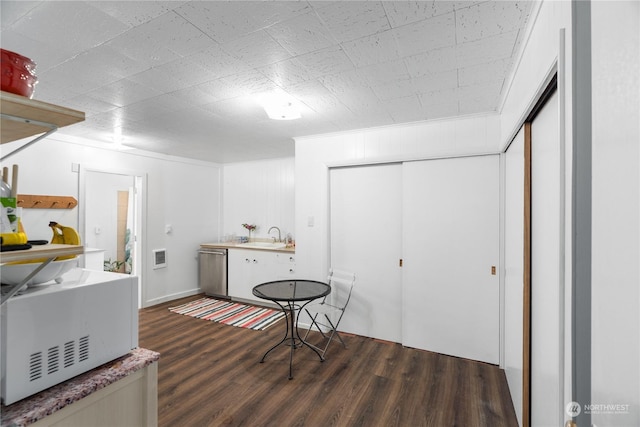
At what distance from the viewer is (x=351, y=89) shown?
7.58 feet

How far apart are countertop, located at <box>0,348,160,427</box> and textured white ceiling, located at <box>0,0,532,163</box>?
1576 millimetres

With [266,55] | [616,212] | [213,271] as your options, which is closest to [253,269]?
[213,271]

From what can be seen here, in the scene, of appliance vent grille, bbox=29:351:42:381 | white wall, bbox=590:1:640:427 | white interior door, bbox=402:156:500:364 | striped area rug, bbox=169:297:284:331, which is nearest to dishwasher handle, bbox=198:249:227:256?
striped area rug, bbox=169:297:284:331

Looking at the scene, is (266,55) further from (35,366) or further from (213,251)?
(213,251)

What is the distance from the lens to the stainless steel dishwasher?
196 inches

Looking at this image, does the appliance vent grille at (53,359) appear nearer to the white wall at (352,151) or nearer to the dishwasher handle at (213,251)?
the white wall at (352,151)


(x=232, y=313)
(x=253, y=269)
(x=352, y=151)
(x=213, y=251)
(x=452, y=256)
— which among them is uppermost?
(x=352, y=151)

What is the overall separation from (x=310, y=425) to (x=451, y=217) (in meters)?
2.22

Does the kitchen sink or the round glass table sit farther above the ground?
the kitchen sink

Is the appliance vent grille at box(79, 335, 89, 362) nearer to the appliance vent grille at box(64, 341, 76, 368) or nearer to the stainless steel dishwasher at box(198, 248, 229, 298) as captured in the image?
the appliance vent grille at box(64, 341, 76, 368)

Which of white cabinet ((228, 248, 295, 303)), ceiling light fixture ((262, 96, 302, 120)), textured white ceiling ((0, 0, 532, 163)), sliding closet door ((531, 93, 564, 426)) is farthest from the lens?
white cabinet ((228, 248, 295, 303))

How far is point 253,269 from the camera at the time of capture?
4.72m

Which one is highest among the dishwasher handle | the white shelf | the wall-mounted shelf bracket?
the wall-mounted shelf bracket

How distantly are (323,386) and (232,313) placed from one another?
225cm
